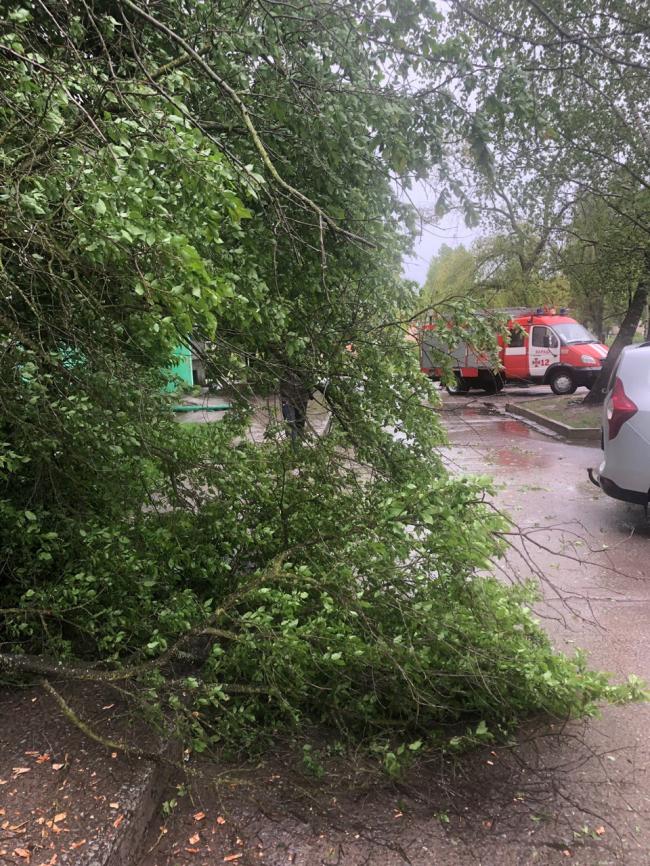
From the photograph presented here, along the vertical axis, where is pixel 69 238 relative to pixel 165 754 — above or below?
above

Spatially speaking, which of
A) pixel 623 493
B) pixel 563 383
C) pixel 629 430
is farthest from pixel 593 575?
pixel 563 383

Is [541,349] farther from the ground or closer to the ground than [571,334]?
closer to the ground

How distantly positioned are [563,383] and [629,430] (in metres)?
15.0

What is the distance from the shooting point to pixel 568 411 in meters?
15.3

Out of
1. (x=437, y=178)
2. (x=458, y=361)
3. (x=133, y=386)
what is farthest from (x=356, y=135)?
(x=133, y=386)

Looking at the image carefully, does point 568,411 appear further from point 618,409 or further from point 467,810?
point 467,810

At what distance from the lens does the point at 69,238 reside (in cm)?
279

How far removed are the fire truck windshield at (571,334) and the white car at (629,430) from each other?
14615mm

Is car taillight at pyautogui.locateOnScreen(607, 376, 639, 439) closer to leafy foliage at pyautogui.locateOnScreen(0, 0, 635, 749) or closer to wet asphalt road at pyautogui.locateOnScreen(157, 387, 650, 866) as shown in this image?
leafy foliage at pyautogui.locateOnScreen(0, 0, 635, 749)

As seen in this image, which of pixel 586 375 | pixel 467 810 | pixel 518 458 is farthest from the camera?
pixel 586 375

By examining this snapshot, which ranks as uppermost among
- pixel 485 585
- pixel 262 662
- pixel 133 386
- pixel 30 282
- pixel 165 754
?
pixel 30 282

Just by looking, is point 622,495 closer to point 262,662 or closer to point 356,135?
point 356,135

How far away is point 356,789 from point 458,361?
9.30 ft

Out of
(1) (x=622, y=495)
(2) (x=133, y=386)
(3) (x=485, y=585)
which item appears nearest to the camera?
(3) (x=485, y=585)
